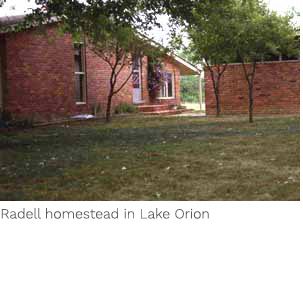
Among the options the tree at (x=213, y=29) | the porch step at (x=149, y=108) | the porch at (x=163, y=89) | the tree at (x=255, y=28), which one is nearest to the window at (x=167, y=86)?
the porch at (x=163, y=89)

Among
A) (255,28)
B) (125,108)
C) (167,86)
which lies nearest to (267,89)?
(125,108)

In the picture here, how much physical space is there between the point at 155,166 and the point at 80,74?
38.5ft

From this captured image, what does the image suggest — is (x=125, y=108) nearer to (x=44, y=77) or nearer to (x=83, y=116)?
(x=83, y=116)

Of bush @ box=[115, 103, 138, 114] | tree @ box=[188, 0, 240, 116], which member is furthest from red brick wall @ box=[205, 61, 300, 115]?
bush @ box=[115, 103, 138, 114]

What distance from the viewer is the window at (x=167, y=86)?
2436cm

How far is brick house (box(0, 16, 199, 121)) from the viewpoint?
15.2 metres

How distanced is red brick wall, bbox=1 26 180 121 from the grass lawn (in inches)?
176

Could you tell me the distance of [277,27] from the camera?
512 inches

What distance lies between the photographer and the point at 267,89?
718 inches

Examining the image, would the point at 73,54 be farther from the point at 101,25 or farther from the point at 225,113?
the point at 101,25
